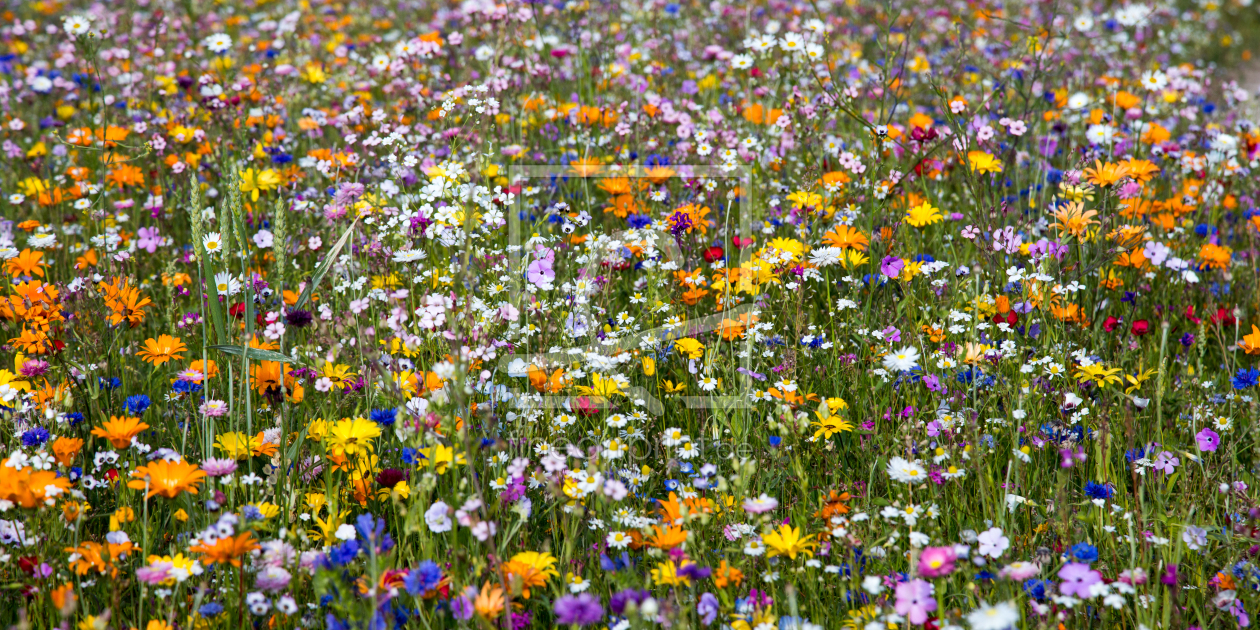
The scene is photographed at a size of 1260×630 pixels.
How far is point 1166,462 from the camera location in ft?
7.43

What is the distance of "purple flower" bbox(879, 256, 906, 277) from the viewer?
2.78 meters

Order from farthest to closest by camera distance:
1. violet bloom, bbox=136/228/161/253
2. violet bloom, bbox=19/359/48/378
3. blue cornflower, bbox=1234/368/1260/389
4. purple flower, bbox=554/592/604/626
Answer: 1. violet bloom, bbox=136/228/161/253
2. blue cornflower, bbox=1234/368/1260/389
3. violet bloom, bbox=19/359/48/378
4. purple flower, bbox=554/592/604/626

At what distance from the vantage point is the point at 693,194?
360 centimetres

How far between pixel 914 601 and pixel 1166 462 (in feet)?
3.30

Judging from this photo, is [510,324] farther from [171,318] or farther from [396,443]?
[171,318]

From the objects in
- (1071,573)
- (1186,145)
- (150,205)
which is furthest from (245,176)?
(1186,145)

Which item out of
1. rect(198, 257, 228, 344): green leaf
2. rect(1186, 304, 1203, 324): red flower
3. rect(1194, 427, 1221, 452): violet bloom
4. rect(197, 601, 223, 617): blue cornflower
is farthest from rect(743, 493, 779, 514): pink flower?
rect(1186, 304, 1203, 324): red flower

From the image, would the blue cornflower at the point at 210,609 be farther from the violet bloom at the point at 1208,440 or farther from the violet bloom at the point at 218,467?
the violet bloom at the point at 1208,440

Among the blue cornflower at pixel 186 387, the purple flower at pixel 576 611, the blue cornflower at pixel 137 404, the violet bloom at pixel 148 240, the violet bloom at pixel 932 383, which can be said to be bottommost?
the violet bloom at pixel 148 240

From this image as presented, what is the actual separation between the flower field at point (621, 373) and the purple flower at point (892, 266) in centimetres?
2

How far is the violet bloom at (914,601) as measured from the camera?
1.56 meters

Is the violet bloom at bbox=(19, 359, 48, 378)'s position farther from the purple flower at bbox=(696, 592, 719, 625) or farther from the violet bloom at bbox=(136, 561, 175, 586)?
the purple flower at bbox=(696, 592, 719, 625)

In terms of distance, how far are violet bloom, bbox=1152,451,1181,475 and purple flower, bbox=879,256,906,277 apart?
825mm

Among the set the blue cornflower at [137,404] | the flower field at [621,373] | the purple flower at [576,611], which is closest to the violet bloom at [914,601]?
the flower field at [621,373]
